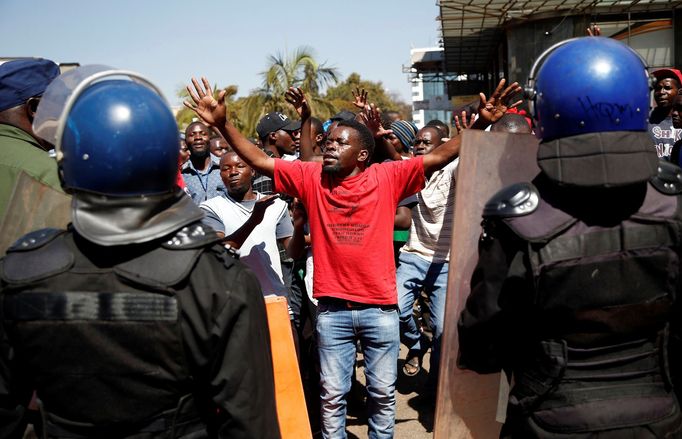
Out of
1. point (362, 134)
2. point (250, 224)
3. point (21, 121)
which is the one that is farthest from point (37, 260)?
point (362, 134)

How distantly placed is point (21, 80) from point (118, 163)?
5.12ft

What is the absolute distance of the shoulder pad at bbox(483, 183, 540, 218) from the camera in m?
2.00

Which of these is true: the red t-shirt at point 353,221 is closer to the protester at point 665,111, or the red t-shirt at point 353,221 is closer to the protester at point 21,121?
the protester at point 21,121

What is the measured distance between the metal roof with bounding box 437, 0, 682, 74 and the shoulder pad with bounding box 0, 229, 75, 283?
57.4 ft

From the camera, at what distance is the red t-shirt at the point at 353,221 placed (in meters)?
3.66

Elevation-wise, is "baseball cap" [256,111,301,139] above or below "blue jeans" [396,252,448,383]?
above

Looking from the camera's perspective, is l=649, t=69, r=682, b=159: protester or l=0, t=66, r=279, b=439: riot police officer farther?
l=649, t=69, r=682, b=159: protester

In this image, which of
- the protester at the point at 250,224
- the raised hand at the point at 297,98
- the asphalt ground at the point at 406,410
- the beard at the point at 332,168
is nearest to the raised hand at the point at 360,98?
the raised hand at the point at 297,98

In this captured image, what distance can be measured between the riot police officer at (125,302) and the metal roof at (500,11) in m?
17.4

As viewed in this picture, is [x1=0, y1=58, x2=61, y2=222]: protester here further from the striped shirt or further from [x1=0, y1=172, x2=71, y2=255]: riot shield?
the striped shirt

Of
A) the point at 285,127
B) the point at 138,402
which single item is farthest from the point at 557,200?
the point at 285,127

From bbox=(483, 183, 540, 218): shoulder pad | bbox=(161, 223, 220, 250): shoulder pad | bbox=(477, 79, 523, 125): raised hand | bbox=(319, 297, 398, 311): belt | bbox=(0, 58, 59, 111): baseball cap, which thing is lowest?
bbox=(319, 297, 398, 311): belt

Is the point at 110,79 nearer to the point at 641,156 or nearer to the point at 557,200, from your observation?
the point at 557,200

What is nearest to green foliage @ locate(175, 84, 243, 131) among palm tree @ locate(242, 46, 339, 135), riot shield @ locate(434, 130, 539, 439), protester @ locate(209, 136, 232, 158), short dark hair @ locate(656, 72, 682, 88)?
palm tree @ locate(242, 46, 339, 135)
